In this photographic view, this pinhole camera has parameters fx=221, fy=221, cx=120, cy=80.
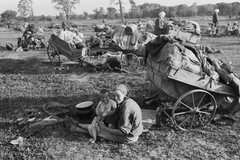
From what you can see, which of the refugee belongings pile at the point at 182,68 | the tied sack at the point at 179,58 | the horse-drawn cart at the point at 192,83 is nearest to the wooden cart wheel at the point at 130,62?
the refugee belongings pile at the point at 182,68

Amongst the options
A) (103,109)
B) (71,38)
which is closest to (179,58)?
(103,109)

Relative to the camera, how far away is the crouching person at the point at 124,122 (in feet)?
12.6

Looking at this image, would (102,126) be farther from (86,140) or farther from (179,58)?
(179,58)

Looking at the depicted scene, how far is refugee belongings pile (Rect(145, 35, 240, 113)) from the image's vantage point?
4.12 metres

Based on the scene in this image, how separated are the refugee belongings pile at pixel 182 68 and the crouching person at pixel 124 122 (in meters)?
0.81

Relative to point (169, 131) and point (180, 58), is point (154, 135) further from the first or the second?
point (180, 58)

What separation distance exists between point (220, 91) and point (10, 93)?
585 cm

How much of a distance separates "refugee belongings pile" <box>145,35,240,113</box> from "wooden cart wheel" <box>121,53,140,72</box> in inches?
148

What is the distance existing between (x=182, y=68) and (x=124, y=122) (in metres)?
1.48

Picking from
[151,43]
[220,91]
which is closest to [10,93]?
[151,43]

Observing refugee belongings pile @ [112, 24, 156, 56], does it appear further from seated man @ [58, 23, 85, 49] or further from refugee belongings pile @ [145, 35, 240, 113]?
refugee belongings pile @ [145, 35, 240, 113]

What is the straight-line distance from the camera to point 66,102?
606 cm

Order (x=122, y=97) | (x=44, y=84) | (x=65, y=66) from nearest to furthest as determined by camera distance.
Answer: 1. (x=122, y=97)
2. (x=44, y=84)
3. (x=65, y=66)

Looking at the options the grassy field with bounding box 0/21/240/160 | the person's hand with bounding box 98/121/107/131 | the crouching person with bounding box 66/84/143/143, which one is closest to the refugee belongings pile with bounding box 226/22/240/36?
the grassy field with bounding box 0/21/240/160
